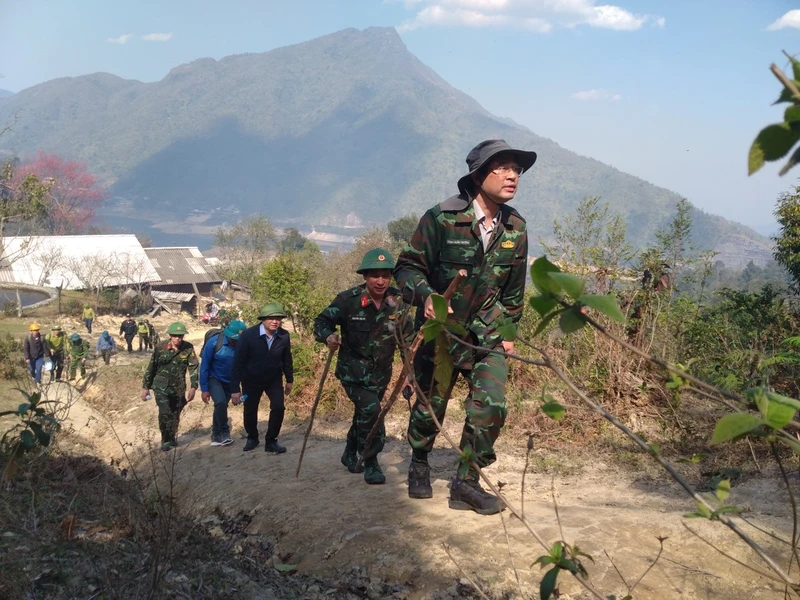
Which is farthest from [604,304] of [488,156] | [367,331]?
[367,331]

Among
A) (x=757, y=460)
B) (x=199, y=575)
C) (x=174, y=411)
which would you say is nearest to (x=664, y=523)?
(x=757, y=460)

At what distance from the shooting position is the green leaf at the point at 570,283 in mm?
1219

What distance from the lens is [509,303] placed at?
4.43m

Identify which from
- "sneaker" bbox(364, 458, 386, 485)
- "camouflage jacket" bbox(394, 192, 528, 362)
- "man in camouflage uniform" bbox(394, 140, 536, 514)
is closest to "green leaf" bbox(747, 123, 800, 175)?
"man in camouflage uniform" bbox(394, 140, 536, 514)

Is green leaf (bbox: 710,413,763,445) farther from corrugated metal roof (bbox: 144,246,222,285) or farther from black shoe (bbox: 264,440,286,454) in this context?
corrugated metal roof (bbox: 144,246,222,285)

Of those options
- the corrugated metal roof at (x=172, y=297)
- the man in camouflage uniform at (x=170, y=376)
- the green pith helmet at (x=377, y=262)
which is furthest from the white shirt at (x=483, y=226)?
the corrugated metal roof at (x=172, y=297)

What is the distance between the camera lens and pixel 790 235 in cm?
1001

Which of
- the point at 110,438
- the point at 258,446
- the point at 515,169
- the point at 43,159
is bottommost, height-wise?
the point at 110,438

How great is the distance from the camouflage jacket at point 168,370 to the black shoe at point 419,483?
14.1 feet

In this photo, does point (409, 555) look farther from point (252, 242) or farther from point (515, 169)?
point (252, 242)

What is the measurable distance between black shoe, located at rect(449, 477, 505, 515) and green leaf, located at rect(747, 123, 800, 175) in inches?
123

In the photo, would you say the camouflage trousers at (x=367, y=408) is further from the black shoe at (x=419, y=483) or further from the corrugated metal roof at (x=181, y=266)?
the corrugated metal roof at (x=181, y=266)

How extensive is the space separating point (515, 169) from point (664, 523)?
2089mm

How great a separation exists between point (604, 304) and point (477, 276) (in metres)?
3.03
